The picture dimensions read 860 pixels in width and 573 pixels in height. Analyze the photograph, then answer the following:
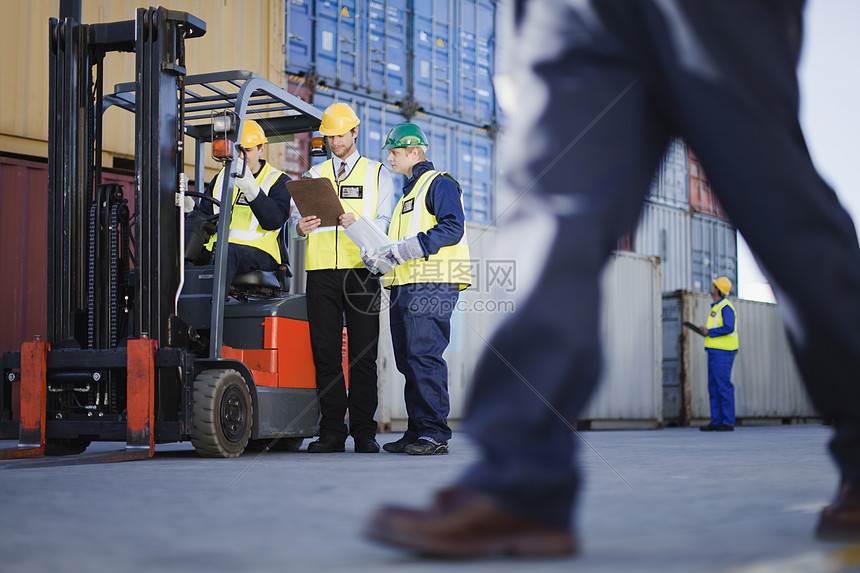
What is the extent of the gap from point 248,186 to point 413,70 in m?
9.17

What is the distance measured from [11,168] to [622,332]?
7.82 m

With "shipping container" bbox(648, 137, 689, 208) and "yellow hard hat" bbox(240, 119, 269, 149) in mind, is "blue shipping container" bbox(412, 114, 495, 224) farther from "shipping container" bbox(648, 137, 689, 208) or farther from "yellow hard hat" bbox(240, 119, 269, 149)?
"yellow hard hat" bbox(240, 119, 269, 149)

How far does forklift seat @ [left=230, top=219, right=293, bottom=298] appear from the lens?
5254 mm

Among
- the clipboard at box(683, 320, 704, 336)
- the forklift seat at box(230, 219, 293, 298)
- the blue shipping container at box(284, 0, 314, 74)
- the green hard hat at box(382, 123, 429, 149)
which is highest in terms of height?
the blue shipping container at box(284, 0, 314, 74)

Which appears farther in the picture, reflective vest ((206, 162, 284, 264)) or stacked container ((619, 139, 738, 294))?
stacked container ((619, 139, 738, 294))

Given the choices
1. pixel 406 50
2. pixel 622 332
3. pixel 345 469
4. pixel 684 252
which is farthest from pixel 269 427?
pixel 684 252

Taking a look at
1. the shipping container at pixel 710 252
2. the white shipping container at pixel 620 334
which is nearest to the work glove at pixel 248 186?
the white shipping container at pixel 620 334

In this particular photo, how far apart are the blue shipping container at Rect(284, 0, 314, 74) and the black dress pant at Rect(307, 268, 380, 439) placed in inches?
293

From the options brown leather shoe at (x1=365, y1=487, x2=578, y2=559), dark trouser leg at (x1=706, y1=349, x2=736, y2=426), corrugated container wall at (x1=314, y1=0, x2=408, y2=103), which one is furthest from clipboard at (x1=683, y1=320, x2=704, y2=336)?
brown leather shoe at (x1=365, y1=487, x2=578, y2=559)

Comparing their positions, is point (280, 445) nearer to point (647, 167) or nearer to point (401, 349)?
point (401, 349)

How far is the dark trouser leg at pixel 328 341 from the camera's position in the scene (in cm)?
534

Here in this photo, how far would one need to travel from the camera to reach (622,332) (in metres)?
12.2

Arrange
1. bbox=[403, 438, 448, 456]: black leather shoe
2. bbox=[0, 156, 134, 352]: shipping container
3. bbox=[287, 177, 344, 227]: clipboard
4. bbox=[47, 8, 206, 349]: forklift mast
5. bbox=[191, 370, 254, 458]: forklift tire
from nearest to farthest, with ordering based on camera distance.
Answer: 1. bbox=[191, 370, 254, 458]: forklift tire
2. bbox=[47, 8, 206, 349]: forklift mast
3. bbox=[287, 177, 344, 227]: clipboard
4. bbox=[403, 438, 448, 456]: black leather shoe
5. bbox=[0, 156, 134, 352]: shipping container

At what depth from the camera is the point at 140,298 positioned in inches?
188
